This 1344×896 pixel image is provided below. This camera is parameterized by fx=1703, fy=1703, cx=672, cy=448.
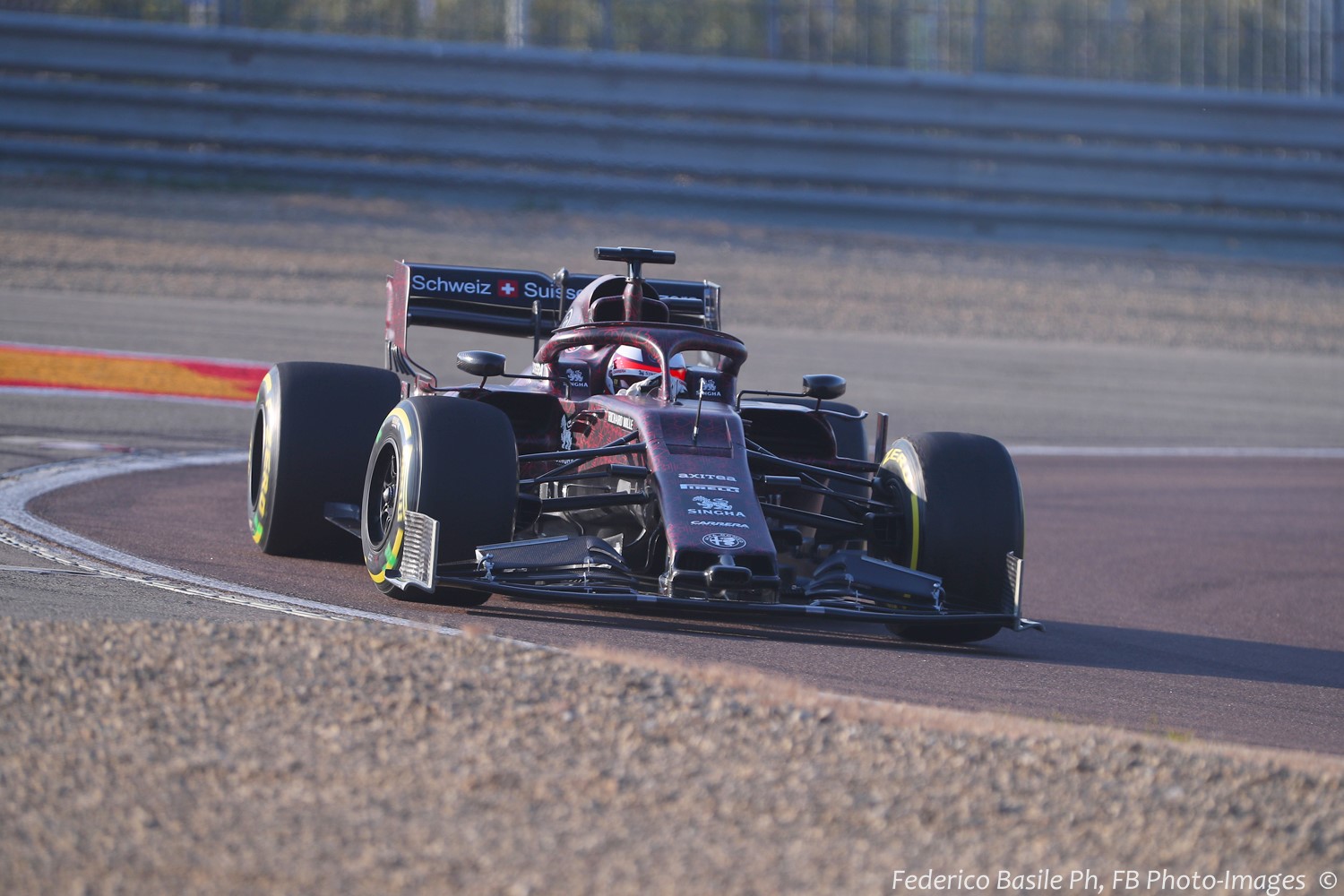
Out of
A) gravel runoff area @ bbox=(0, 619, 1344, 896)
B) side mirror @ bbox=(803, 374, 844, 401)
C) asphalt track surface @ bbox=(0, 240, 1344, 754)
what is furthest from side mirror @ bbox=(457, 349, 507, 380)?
gravel runoff area @ bbox=(0, 619, 1344, 896)

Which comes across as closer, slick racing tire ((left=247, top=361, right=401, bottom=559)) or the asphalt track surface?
the asphalt track surface

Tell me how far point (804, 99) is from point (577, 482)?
1279cm

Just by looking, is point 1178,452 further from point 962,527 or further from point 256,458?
point 256,458

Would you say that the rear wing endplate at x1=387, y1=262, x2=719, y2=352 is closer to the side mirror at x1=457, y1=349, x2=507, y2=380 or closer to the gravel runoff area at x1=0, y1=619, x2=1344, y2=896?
the side mirror at x1=457, y1=349, x2=507, y2=380

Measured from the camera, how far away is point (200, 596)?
6.31m

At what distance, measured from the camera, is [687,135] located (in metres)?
19.3

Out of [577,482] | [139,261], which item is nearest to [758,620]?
[577,482]

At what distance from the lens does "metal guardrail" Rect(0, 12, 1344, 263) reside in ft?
61.8

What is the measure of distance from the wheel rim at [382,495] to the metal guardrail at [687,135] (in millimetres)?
12360

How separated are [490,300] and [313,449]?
68.5 inches

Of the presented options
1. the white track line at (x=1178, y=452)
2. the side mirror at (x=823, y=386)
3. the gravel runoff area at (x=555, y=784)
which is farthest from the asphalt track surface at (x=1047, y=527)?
the side mirror at (x=823, y=386)

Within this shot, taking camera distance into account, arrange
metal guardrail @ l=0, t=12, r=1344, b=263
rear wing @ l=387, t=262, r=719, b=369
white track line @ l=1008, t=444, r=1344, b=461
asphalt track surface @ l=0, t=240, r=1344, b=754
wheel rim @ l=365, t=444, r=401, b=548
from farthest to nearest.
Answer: metal guardrail @ l=0, t=12, r=1344, b=263
white track line @ l=1008, t=444, r=1344, b=461
rear wing @ l=387, t=262, r=719, b=369
wheel rim @ l=365, t=444, r=401, b=548
asphalt track surface @ l=0, t=240, r=1344, b=754

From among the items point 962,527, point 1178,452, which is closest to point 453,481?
point 962,527

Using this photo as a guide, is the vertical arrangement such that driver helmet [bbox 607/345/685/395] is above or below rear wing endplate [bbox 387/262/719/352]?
below
